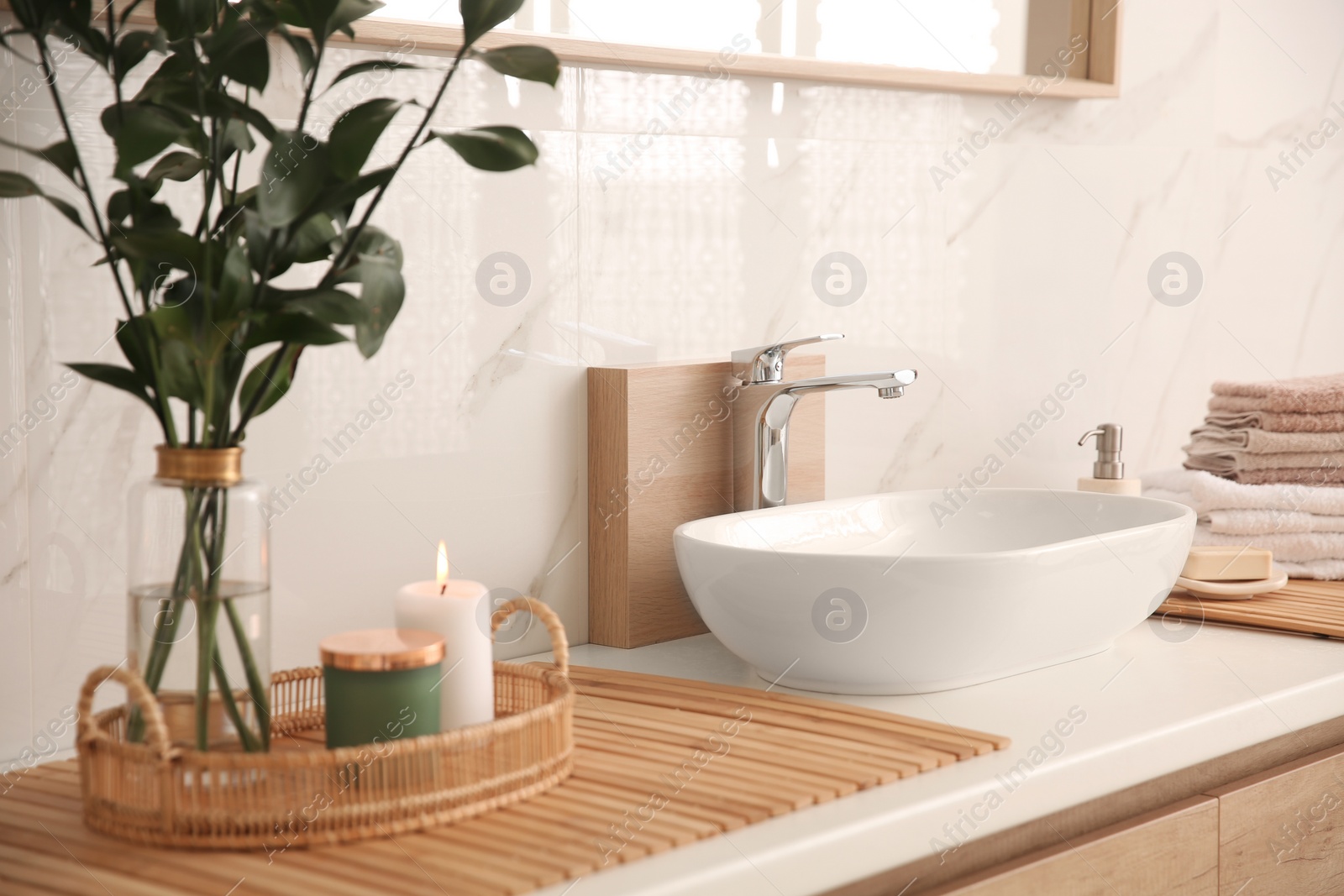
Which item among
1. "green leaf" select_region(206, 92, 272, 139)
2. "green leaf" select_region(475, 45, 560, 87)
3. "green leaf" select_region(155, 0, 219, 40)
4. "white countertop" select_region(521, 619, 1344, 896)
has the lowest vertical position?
"white countertop" select_region(521, 619, 1344, 896)

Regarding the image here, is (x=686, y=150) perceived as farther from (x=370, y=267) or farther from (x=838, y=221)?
(x=370, y=267)

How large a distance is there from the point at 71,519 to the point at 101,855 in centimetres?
31

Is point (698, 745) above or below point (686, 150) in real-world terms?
below

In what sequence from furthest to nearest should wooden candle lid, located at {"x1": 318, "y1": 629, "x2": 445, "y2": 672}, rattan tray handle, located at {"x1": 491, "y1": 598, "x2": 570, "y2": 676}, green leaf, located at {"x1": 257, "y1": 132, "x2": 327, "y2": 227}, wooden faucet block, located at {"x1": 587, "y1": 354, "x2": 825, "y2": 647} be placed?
1. wooden faucet block, located at {"x1": 587, "y1": 354, "x2": 825, "y2": 647}
2. rattan tray handle, located at {"x1": 491, "y1": 598, "x2": 570, "y2": 676}
3. wooden candle lid, located at {"x1": 318, "y1": 629, "x2": 445, "y2": 672}
4. green leaf, located at {"x1": 257, "y1": 132, "x2": 327, "y2": 227}

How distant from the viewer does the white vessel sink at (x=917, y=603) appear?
1085 millimetres

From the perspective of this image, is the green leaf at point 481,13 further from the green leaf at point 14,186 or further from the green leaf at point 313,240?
the green leaf at point 14,186

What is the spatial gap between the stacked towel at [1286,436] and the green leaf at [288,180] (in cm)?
124

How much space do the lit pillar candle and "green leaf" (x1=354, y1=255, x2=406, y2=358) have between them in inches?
6.6

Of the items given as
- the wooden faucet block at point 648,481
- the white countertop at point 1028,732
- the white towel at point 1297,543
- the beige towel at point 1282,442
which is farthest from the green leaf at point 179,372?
the beige towel at point 1282,442

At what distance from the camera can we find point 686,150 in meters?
1.40

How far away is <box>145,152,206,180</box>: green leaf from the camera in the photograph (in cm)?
90

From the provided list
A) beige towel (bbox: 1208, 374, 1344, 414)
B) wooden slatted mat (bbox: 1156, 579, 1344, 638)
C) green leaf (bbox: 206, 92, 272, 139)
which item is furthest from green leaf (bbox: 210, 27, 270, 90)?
beige towel (bbox: 1208, 374, 1344, 414)

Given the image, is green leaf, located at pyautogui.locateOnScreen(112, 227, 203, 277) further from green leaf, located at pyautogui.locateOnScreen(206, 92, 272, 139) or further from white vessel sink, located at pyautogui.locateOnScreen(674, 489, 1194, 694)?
white vessel sink, located at pyautogui.locateOnScreen(674, 489, 1194, 694)

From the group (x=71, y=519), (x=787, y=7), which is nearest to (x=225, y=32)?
(x=71, y=519)
